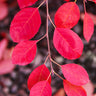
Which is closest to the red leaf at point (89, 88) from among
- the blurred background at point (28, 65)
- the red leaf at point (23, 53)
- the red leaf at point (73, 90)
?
the blurred background at point (28, 65)

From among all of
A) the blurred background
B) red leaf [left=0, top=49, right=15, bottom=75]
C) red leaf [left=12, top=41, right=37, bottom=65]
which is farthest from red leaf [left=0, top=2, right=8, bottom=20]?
red leaf [left=12, top=41, right=37, bottom=65]

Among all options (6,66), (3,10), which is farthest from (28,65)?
(3,10)

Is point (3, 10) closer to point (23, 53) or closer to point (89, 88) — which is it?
point (23, 53)

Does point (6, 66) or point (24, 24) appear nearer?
point (24, 24)

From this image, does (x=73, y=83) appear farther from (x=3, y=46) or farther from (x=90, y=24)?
(x=3, y=46)

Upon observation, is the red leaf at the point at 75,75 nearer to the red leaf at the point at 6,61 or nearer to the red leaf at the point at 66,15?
the red leaf at the point at 66,15

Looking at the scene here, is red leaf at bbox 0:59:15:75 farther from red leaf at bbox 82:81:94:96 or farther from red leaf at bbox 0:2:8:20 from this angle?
red leaf at bbox 82:81:94:96
